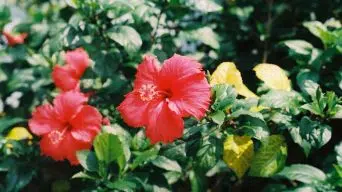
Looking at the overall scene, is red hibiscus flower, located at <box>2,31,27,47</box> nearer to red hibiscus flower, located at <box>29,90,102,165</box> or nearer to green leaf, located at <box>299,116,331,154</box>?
red hibiscus flower, located at <box>29,90,102,165</box>

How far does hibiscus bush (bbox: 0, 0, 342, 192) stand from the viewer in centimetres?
Answer: 172

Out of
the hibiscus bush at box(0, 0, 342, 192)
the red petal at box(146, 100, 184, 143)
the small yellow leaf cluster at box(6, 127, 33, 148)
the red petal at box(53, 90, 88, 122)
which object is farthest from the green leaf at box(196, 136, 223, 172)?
the small yellow leaf cluster at box(6, 127, 33, 148)

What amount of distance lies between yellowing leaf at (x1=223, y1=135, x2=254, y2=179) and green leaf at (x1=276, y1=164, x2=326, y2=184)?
0.17 m

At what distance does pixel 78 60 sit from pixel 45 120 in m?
0.35

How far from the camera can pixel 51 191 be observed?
7.79ft

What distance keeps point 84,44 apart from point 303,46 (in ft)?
3.08

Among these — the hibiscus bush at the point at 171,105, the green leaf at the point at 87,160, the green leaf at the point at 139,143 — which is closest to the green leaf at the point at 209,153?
the hibiscus bush at the point at 171,105

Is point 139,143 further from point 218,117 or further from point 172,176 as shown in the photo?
point 218,117

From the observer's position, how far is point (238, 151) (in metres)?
1.79

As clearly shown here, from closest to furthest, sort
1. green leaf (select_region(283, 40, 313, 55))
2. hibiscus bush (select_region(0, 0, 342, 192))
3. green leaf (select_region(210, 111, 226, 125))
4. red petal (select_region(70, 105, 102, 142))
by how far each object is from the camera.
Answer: green leaf (select_region(210, 111, 226, 125)) → hibiscus bush (select_region(0, 0, 342, 192)) → red petal (select_region(70, 105, 102, 142)) → green leaf (select_region(283, 40, 313, 55))

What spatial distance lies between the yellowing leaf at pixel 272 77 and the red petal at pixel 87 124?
634 millimetres

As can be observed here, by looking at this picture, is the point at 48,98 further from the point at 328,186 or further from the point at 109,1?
the point at 328,186

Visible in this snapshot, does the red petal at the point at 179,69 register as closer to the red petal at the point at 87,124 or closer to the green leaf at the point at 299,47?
the red petal at the point at 87,124

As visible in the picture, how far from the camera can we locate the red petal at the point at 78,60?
2.28 m
